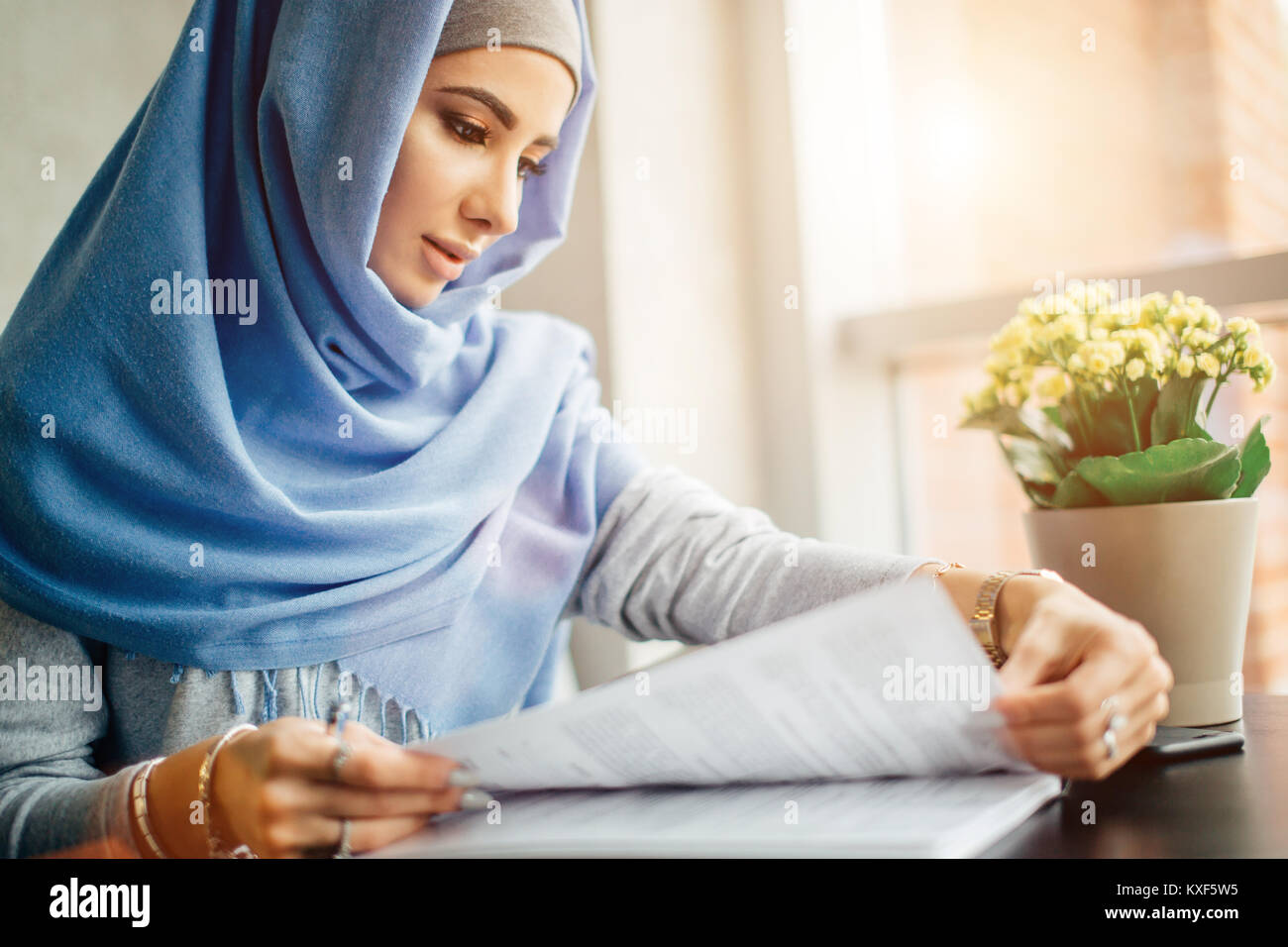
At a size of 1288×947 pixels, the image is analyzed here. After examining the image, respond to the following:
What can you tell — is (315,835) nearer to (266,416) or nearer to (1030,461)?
(266,416)

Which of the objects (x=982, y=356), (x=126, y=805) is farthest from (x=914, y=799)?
(x=982, y=356)

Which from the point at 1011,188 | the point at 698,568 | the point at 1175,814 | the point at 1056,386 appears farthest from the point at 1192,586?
the point at 1011,188

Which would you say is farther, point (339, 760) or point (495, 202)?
point (495, 202)

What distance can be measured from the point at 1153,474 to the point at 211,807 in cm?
69

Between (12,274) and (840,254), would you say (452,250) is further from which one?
(840,254)

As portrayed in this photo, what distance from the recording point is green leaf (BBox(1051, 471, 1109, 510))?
29.3 inches

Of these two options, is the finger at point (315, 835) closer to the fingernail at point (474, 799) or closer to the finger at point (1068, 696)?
the fingernail at point (474, 799)

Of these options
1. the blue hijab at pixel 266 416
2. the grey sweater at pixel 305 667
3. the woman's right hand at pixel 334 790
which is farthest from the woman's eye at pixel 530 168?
the woman's right hand at pixel 334 790

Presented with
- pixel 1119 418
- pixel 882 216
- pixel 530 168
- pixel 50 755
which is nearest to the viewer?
pixel 50 755

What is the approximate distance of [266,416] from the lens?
0.78 metres

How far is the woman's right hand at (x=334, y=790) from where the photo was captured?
439 mm

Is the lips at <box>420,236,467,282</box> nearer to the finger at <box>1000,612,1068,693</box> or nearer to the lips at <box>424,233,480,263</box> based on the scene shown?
the lips at <box>424,233,480,263</box>

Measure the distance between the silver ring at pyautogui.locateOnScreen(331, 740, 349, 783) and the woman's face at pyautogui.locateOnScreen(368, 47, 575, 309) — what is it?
1.59 ft
